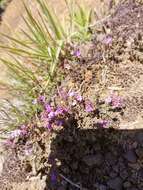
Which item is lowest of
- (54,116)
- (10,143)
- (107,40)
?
(10,143)

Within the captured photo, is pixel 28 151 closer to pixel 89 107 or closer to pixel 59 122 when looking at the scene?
pixel 59 122

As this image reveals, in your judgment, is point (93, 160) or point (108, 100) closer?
point (93, 160)

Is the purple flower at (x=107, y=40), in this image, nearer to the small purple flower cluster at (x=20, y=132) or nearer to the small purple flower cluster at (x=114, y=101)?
the small purple flower cluster at (x=114, y=101)

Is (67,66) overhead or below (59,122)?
overhead

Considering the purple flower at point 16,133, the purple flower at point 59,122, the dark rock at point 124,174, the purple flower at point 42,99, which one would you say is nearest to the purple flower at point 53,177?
the purple flower at point 59,122

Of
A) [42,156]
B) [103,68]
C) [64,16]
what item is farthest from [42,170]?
[64,16]

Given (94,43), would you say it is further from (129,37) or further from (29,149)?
(29,149)

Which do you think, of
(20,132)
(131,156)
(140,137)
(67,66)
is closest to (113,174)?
(131,156)
